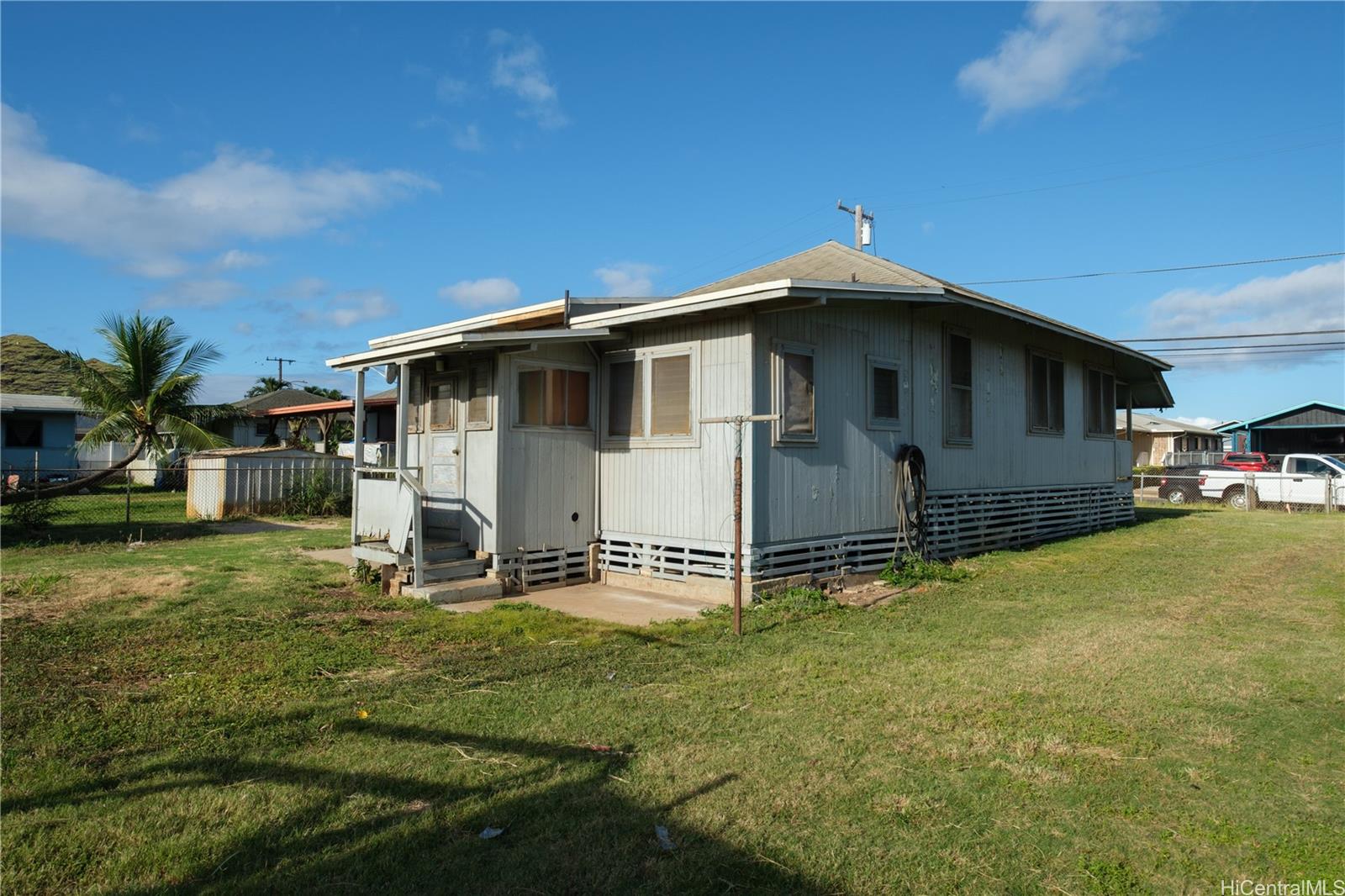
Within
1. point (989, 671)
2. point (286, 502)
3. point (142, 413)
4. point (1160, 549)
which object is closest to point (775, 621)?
point (989, 671)

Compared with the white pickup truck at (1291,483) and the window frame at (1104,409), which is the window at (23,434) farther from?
the white pickup truck at (1291,483)

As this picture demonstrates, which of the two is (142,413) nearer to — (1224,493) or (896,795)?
(896,795)

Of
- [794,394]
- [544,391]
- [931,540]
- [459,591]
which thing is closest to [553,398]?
[544,391]

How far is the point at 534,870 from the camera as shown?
2941 mm

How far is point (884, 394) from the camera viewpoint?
9.98 meters

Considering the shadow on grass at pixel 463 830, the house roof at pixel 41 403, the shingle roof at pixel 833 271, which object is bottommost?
the shadow on grass at pixel 463 830

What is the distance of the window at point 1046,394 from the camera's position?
43.7 feet

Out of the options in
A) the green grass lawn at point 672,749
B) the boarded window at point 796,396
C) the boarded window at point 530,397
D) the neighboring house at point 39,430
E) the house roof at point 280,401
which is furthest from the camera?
the house roof at point 280,401

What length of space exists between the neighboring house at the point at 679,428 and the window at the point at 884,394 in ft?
0.10

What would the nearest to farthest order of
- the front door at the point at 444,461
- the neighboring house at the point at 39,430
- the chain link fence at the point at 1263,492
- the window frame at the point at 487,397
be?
the window frame at the point at 487,397
the front door at the point at 444,461
the chain link fence at the point at 1263,492
the neighboring house at the point at 39,430

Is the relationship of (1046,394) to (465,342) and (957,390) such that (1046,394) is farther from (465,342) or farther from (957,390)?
(465,342)

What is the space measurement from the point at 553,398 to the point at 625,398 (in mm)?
840

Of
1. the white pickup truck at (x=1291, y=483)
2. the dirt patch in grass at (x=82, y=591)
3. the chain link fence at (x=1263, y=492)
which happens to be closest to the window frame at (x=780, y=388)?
the dirt patch in grass at (x=82, y=591)

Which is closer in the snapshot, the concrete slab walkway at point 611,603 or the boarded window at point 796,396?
the concrete slab walkway at point 611,603
